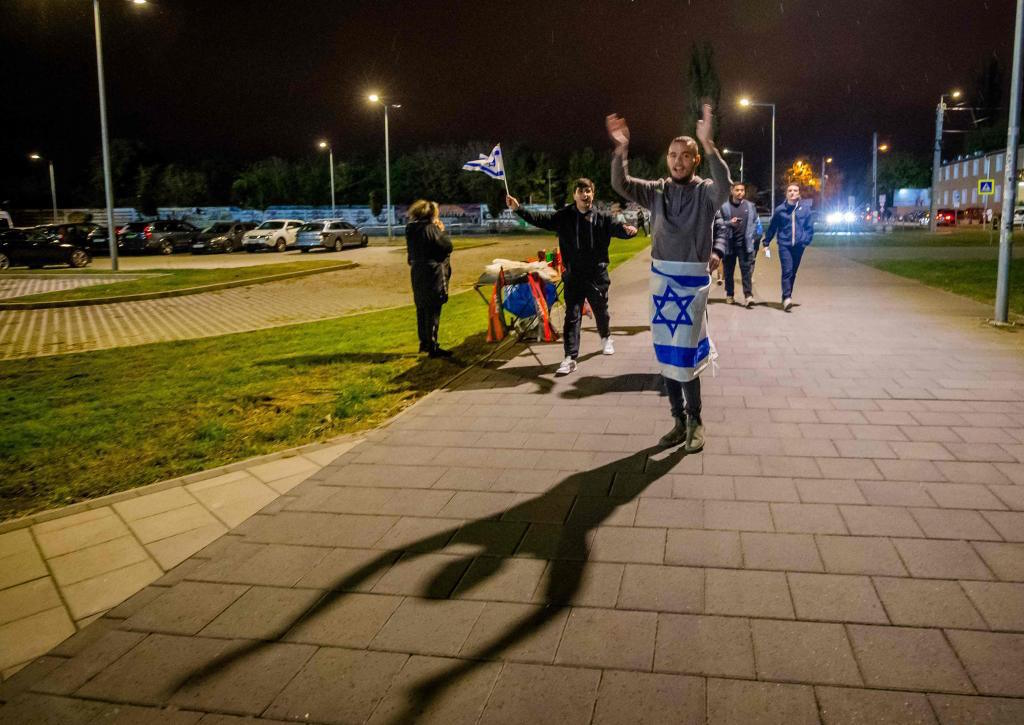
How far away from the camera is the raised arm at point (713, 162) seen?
189 inches

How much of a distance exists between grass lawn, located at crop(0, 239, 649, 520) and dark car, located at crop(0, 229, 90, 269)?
20.5 meters

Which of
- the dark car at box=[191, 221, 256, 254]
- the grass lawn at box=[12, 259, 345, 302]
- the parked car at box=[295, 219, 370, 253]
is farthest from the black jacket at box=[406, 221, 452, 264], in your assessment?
Result: the dark car at box=[191, 221, 256, 254]

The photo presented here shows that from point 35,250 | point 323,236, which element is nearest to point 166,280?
point 35,250

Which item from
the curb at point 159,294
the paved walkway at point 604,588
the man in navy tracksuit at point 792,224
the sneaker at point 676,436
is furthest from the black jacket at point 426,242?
the curb at point 159,294

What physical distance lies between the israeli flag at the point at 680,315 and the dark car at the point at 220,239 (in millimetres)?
37694

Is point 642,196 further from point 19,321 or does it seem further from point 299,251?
point 299,251

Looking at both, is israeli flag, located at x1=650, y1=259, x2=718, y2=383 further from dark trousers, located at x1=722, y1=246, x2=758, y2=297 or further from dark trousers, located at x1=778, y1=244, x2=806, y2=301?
dark trousers, located at x1=722, y1=246, x2=758, y2=297

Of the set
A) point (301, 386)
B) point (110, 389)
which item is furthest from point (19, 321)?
point (301, 386)

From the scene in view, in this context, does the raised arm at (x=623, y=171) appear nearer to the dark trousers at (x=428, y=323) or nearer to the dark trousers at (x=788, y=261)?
the dark trousers at (x=428, y=323)

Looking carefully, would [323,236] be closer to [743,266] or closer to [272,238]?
[272,238]

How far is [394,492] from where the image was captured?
16.1 ft

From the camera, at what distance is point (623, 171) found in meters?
5.59

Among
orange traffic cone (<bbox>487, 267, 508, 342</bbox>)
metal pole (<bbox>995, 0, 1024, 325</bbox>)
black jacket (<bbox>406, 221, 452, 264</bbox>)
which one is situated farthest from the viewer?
metal pole (<bbox>995, 0, 1024, 325</bbox>)

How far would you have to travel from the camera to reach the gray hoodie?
17.0 feet
